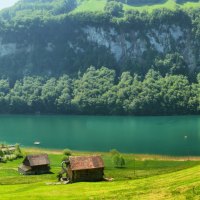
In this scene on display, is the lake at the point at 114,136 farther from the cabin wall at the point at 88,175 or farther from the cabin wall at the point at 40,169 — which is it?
the cabin wall at the point at 88,175

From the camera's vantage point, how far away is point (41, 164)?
93.1 metres

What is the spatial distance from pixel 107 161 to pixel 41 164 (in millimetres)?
18072

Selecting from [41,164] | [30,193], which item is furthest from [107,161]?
[30,193]

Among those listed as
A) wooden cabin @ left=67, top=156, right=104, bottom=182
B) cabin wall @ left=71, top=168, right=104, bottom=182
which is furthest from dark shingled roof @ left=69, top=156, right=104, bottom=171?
cabin wall @ left=71, top=168, right=104, bottom=182

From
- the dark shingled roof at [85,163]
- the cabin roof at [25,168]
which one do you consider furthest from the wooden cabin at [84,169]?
the cabin roof at [25,168]

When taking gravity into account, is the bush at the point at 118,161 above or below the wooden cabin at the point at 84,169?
below

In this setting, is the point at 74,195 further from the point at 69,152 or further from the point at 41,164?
the point at 69,152

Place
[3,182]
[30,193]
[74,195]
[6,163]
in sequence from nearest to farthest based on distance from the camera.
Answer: [74,195] → [30,193] → [3,182] → [6,163]

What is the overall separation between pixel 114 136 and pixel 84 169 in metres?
76.0

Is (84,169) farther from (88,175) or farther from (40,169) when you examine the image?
(40,169)

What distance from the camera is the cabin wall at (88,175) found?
2975 inches

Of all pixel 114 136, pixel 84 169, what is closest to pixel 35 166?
pixel 84 169

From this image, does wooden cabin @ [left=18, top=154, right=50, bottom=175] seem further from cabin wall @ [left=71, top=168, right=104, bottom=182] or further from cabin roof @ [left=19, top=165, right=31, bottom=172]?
cabin wall @ [left=71, top=168, right=104, bottom=182]

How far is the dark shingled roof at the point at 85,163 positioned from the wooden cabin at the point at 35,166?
1697 cm
